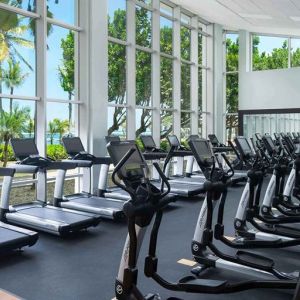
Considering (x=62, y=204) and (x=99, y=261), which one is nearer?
(x=99, y=261)

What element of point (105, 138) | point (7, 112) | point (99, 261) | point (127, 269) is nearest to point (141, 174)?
point (127, 269)

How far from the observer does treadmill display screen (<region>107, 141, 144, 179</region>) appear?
2454mm

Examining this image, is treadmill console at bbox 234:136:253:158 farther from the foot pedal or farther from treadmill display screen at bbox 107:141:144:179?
treadmill display screen at bbox 107:141:144:179

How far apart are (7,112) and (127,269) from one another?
185 inches

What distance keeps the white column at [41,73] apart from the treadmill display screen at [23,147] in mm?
1167

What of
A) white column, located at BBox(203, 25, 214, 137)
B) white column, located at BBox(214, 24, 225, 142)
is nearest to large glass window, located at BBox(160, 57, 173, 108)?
white column, located at BBox(203, 25, 214, 137)

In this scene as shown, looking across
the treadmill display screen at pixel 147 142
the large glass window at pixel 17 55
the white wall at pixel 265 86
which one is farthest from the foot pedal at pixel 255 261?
the white wall at pixel 265 86

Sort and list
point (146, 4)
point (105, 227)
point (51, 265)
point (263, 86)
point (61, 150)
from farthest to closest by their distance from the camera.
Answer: point (263, 86), point (146, 4), point (61, 150), point (105, 227), point (51, 265)

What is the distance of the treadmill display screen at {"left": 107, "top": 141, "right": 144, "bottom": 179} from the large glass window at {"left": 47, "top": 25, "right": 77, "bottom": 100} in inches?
187

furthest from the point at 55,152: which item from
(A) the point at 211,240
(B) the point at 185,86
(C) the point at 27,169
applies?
(B) the point at 185,86

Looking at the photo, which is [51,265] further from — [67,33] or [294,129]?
[294,129]

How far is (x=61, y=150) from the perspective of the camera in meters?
7.36

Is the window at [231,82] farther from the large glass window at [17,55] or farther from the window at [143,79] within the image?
the large glass window at [17,55]

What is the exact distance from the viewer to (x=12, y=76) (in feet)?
21.0
